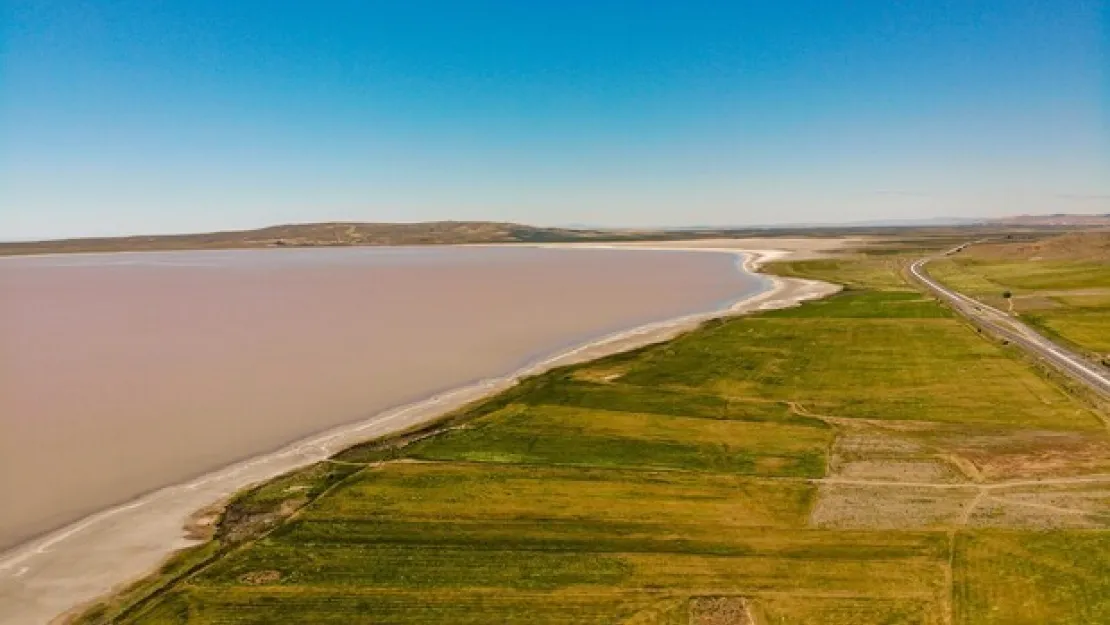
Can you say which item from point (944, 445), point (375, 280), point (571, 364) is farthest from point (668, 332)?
Answer: point (375, 280)

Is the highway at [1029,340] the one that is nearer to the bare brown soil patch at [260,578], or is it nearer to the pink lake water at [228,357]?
the pink lake water at [228,357]

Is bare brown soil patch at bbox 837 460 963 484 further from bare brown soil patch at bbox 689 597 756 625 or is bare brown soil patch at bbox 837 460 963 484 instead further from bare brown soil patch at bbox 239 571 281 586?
bare brown soil patch at bbox 239 571 281 586

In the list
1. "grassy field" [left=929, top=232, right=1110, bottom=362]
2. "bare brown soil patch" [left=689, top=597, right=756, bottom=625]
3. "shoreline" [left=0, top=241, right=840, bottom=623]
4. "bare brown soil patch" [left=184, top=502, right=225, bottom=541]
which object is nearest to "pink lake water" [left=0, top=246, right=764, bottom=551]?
"shoreline" [left=0, top=241, right=840, bottom=623]

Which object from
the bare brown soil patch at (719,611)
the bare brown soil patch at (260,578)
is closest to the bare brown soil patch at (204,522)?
the bare brown soil patch at (260,578)

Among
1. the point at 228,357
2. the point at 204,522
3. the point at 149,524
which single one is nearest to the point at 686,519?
the point at 204,522

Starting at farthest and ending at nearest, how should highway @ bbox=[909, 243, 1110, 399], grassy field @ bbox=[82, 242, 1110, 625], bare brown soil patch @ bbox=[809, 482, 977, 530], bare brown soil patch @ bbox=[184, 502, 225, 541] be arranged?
highway @ bbox=[909, 243, 1110, 399], bare brown soil patch @ bbox=[184, 502, 225, 541], bare brown soil patch @ bbox=[809, 482, 977, 530], grassy field @ bbox=[82, 242, 1110, 625]

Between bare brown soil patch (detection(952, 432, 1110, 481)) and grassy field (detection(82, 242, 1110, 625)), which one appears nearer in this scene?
grassy field (detection(82, 242, 1110, 625))

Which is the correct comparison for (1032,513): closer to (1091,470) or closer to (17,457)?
(1091,470)

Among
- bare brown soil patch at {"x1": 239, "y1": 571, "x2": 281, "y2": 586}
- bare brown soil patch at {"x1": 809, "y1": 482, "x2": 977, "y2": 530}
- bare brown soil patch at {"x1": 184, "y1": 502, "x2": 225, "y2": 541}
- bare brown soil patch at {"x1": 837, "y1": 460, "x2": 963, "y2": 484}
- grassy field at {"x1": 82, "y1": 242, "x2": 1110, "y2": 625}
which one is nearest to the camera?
grassy field at {"x1": 82, "y1": 242, "x2": 1110, "y2": 625}
